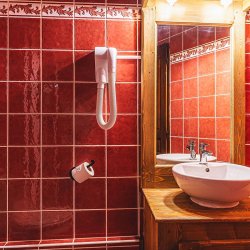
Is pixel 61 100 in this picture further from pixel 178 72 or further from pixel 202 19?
pixel 202 19

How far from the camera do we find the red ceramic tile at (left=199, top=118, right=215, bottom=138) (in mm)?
1603

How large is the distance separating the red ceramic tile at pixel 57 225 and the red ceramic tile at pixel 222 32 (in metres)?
1.38

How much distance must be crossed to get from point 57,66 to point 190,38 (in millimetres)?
800

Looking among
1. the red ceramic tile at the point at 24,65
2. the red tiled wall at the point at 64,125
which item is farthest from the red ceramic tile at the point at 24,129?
the red ceramic tile at the point at 24,65

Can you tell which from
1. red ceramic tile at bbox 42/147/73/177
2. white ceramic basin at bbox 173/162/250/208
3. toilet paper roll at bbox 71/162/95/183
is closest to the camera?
white ceramic basin at bbox 173/162/250/208

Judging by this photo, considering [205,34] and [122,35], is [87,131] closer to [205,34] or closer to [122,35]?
[122,35]

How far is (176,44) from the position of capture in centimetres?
156

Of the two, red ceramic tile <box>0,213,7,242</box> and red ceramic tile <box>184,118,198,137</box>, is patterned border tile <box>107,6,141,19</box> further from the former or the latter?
red ceramic tile <box>0,213,7,242</box>

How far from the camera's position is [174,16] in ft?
5.15

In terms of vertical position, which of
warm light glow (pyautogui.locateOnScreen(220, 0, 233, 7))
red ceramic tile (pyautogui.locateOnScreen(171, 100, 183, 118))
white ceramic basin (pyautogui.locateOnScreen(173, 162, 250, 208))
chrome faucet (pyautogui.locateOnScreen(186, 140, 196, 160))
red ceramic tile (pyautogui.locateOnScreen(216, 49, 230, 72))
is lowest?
white ceramic basin (pyautogui.locateOnScreen(173, 162, 250, 208))

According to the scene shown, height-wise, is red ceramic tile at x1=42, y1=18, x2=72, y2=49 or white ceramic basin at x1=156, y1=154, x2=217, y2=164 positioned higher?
red ceramic tile at x1=42, y1=18, x2=72, y2=49

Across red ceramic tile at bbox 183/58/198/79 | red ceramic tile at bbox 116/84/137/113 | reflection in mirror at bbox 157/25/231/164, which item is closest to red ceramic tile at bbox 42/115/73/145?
red ceramic tile at bbox 116/84/137/113

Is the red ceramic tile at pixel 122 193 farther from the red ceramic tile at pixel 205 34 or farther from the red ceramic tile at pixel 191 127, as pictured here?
the red ceramic tile at pixel 205 34

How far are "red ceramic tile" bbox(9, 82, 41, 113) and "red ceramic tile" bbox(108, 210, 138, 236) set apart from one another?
77 cm
